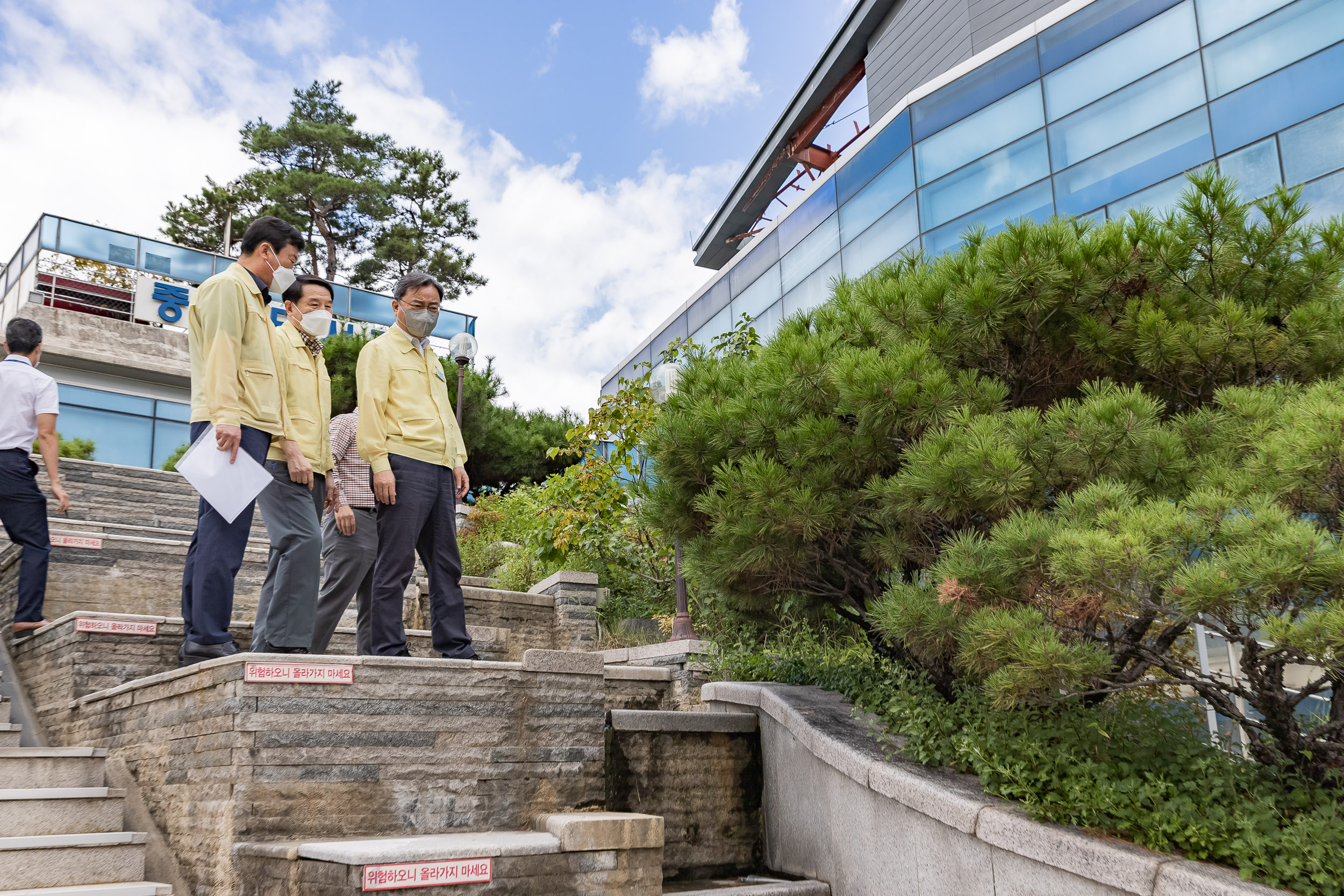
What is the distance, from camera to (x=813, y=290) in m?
21.7

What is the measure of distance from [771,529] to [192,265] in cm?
2170

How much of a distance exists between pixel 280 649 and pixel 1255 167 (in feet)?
49.6

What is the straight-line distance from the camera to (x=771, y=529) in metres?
4.52

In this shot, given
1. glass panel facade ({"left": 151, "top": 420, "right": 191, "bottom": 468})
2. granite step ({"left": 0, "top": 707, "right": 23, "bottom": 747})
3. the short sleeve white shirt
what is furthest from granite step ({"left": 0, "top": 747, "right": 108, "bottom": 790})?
glass panel facade ({"left": 151, "top": 420, "right": 191, "bottom": 468})

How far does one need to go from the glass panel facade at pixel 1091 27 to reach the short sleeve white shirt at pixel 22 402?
53.9ft

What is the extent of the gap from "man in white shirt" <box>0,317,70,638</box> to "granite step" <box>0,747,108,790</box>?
53.7 inches

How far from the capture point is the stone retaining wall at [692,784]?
4539mm

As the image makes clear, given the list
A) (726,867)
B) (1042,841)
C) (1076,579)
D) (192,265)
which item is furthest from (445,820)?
→ (192,265)

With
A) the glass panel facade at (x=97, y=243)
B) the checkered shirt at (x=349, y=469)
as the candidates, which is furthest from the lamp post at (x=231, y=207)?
the checkered shirt at (x=349, y=469)

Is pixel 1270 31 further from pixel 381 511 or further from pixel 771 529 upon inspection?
pixel 381 511

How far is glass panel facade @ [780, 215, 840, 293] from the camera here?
69.6 ft

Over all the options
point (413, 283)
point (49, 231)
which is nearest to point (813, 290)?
point (49, 231)

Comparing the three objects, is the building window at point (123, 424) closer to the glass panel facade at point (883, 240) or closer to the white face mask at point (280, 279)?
the glass panel facade at point (883, 240)

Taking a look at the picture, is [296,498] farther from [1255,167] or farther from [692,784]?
[1255,167]
